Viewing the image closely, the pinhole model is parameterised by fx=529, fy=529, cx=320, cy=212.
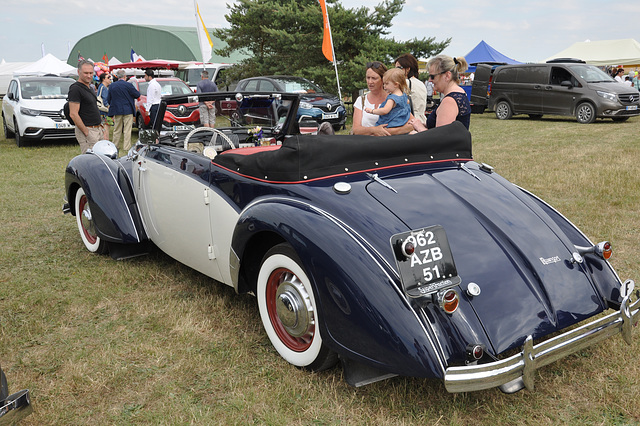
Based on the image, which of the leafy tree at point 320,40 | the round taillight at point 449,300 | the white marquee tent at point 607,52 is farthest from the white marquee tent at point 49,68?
the round taillight at point 449,300

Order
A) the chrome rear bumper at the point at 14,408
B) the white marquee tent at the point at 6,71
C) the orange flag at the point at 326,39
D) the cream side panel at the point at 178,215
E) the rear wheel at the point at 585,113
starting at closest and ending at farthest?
1. the chrome rear bumper at the point at 14,408
2. the cream side panel at the point at 178,215
3. the rear wheel at the point at 585,113
4. the orange flag at the point at 326,39
5. the white marquee tent at the point at 6,71

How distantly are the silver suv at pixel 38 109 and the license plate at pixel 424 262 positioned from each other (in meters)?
11.7

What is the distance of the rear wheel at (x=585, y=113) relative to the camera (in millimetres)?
14648

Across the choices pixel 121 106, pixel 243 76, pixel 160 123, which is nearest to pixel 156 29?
pixel 243 76

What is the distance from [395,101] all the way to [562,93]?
12859 mm

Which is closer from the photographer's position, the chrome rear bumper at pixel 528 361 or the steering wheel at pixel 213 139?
the chrome rear bumper at pixel 528 361

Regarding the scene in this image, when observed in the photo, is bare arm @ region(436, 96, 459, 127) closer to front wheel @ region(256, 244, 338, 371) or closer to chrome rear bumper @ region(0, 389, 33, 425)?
front wheel @ region(256, 244, 338, 371)

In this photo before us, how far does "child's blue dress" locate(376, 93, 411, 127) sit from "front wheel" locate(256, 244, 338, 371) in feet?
6.76

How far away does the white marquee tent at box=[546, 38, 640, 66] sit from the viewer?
94.7 feet

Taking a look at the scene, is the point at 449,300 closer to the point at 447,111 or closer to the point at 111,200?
the point at 447,111

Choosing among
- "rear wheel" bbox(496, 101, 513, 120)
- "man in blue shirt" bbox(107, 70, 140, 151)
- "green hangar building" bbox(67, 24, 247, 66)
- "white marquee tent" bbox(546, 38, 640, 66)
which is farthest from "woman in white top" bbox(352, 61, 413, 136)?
"green hangar building" bbox(67, 24, 247, 66)

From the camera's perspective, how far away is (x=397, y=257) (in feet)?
7.45

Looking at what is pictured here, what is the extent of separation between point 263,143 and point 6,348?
2.26m

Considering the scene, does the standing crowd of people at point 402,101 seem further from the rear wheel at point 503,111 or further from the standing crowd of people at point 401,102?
the rear wheel at point 503,111
